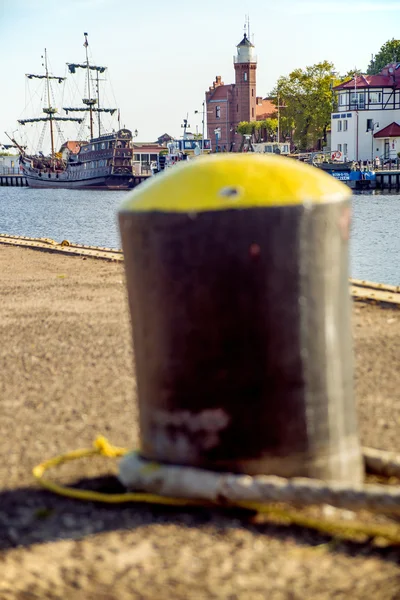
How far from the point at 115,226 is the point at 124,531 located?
38765 millimetres

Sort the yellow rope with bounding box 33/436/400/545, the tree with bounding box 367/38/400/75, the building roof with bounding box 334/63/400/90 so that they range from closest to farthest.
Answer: the yellow rope with bounding box 33/436/400/545 → the building roof with bounding box 334/63/400/90 → the tree with bounding box 367/38/400/75

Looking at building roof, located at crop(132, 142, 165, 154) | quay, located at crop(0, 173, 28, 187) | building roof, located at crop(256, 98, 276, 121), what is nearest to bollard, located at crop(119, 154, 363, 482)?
quay, located at crop(0, 173, 28, 187)

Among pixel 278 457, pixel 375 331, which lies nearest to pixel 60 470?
pixel 278 457

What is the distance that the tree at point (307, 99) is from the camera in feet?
290

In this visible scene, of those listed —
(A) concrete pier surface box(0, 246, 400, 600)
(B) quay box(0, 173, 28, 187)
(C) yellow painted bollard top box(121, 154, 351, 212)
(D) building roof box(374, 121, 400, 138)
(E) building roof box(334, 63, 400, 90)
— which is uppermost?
(E) building roof box(334, 63, 400, 90)

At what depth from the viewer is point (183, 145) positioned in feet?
313

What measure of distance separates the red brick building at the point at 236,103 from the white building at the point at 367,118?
33.9m

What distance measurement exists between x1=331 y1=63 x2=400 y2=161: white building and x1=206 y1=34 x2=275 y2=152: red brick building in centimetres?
3393

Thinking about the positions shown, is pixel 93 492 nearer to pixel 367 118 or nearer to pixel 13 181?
pixel 367 118

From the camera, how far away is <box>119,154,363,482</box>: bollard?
318 cm

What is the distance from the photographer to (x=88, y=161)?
87.1 meters

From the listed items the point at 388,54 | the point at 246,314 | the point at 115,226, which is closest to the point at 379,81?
the point at 388,54

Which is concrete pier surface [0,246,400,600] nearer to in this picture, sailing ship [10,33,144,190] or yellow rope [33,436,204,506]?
yellow rope [33,436,204,506]

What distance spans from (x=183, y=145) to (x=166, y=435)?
308ft
